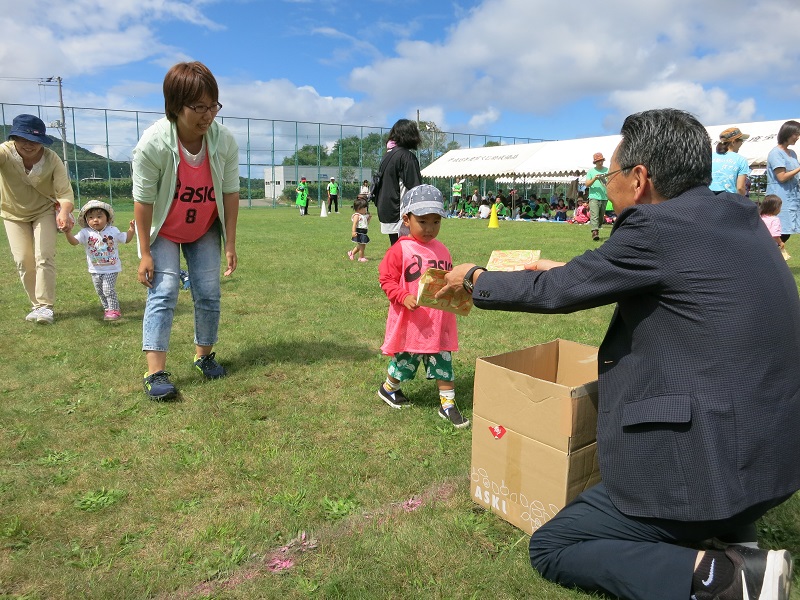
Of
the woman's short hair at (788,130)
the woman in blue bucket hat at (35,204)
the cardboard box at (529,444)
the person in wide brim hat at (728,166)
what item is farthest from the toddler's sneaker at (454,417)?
the woman's short hair at (788,130)

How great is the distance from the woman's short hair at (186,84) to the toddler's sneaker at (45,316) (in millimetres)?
3272


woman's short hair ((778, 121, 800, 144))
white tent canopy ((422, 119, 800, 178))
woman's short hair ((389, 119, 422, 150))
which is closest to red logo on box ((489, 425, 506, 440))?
woman's short hair ((389, 119, 422, 150))

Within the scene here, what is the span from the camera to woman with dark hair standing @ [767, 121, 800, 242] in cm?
784

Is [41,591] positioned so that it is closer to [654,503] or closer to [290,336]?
[654,503]

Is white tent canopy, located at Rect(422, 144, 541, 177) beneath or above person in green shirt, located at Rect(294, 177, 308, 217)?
above

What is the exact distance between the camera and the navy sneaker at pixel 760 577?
180cm

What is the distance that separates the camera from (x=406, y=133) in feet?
20.5

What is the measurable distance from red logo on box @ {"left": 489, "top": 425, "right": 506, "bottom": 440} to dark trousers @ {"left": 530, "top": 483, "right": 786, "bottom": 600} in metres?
0.40

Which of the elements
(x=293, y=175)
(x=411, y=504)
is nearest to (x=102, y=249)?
Answer: (x=411, y=504)

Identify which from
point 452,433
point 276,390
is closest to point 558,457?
point 452,433

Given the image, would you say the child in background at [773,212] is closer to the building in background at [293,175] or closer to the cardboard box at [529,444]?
the cardboard box at [529,444]

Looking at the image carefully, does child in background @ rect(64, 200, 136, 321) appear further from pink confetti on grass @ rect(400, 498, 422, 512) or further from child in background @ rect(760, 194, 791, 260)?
child in background @ rect(760, 194, 791, 260)

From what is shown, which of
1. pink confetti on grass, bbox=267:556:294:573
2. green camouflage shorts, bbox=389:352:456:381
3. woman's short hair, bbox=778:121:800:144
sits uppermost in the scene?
woman's short hair, bbox=778:121:800:144

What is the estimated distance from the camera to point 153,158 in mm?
3643
